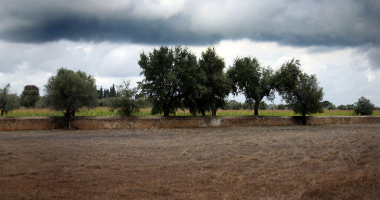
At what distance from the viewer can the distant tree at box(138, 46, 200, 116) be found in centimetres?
2939

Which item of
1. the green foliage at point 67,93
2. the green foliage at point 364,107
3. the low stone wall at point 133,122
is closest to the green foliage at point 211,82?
the low stone wall at point 133,122

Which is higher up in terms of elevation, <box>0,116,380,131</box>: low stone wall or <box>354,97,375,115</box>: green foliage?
<box>354,97,375,115</box>: green foliage

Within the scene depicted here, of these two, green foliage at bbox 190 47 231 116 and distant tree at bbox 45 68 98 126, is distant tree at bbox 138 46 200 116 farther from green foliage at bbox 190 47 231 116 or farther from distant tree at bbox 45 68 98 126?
distant tree at bbox 45 68 98 126

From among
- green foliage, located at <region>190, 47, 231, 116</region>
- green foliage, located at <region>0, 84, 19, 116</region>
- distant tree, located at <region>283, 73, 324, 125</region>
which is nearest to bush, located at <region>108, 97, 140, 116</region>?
green foliage, located at <region>190, 47, 231, 116</region>

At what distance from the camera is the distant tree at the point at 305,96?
37.1 meters

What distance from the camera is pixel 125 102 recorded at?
94.8 feet

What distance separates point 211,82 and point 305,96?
14.7 meters

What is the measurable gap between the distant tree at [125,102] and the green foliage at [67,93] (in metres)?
2.64

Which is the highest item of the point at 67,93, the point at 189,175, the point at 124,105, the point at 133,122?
the point at 67,93

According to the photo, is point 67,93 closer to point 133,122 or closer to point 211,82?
point 133,122

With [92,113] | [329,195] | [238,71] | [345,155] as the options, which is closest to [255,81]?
[238,71]

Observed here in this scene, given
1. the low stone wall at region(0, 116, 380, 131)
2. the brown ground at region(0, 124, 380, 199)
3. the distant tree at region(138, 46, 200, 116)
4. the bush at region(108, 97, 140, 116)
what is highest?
the distant tree at region(138, 46, 200, 116)

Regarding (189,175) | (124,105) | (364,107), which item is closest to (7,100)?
(124,105)

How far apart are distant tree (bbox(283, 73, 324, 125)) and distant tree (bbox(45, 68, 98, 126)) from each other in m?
26.8
